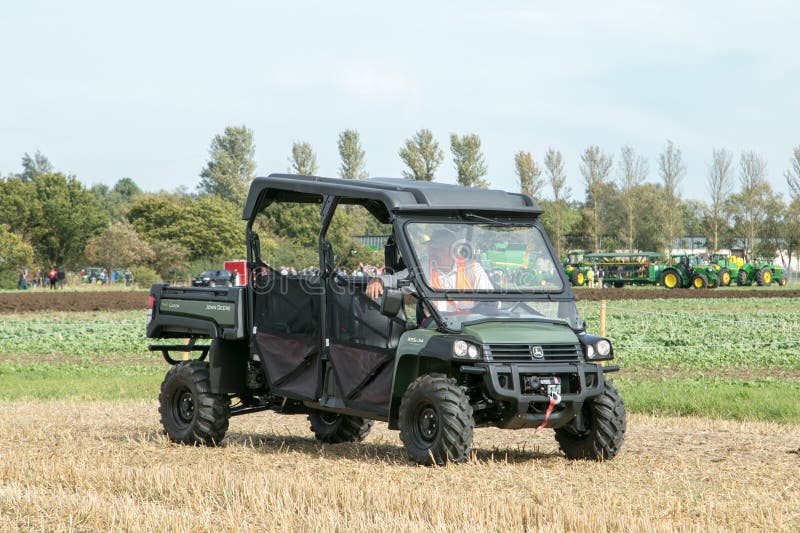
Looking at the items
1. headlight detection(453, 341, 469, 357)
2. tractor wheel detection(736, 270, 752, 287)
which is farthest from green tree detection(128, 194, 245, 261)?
headlight detection(453, 341, 469, 357)

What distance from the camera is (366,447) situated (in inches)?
490

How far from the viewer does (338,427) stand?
1302 centimetres

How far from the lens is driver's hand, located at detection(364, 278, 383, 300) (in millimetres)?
10969

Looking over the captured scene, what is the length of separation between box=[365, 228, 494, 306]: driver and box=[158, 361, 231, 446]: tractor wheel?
9.30 feet

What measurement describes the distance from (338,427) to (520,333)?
3625 mm

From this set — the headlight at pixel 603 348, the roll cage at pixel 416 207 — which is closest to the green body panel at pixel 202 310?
the roll cage at pixel 416 207

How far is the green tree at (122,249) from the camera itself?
271 feet

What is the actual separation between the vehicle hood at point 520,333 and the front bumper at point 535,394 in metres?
0.22

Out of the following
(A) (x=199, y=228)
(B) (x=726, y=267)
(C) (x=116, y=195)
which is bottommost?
(B) (x=726, y=267)

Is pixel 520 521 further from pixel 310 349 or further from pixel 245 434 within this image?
pixel 245 434

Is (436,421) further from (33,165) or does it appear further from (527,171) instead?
(33,165)

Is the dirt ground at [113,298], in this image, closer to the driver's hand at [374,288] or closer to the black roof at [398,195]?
the black roof at [398,195]

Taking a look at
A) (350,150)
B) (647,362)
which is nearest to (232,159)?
(350,150)

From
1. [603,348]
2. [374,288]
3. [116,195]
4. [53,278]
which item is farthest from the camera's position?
[116,195]
